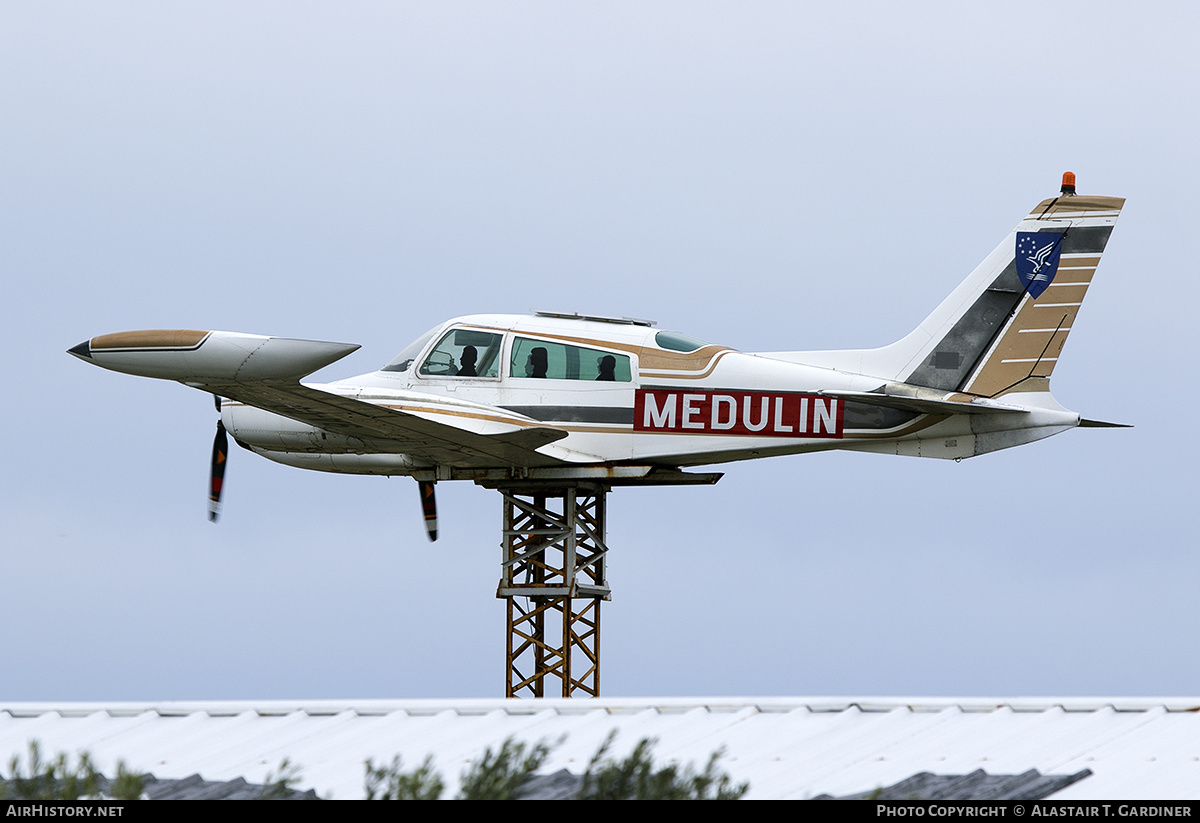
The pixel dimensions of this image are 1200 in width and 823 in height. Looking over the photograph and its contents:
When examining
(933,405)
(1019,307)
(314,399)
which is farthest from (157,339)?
(1019,307)

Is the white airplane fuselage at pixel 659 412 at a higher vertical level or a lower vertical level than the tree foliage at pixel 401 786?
higher

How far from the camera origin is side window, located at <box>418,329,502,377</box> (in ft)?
105

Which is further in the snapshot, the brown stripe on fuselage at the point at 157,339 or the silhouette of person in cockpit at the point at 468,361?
the silhouette of person in cockpit at the point at 468,361

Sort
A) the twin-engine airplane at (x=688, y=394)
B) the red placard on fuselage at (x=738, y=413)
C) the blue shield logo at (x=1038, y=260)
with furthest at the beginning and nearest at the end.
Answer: the blue shield logo at (x=1038, y=260), the red placard on fuselage at (x=738, y=413), the twin-engine airplane at (x=688, y=394)

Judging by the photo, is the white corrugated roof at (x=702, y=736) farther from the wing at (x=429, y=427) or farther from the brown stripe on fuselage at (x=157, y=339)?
the wing at (x=429, y=427)

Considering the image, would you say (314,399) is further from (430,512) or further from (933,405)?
(933,405)

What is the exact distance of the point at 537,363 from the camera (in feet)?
104

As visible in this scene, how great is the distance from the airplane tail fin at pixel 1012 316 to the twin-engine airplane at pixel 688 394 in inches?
1.0

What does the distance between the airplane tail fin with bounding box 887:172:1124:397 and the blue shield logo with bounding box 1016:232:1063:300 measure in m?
0.02

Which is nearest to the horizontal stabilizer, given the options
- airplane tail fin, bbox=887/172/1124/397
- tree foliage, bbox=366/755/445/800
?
airplane tail fin, bbox=887/172/1124/397

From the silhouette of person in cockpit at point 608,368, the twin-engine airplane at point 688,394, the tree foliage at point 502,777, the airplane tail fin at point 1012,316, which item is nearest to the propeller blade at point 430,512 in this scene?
the twin-engine airplane at point 688,394

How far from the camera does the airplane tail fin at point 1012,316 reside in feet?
103

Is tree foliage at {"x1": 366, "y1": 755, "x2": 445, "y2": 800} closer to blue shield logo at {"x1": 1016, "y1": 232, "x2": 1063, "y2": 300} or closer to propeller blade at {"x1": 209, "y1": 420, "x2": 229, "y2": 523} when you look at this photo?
propeller blade at {"x1": 209, "y1": 420, "x2": 229, "y2": 523}

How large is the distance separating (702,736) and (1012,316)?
15.5 metres
